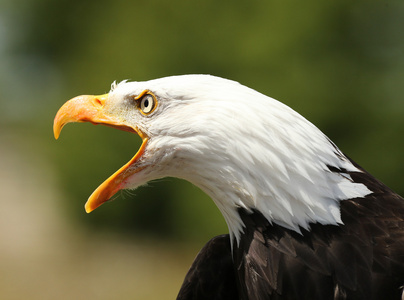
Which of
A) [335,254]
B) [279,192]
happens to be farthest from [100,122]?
[335,254]

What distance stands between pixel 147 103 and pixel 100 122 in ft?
0.70

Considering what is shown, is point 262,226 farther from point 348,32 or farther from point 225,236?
point 348,32

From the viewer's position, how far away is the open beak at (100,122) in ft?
6.63

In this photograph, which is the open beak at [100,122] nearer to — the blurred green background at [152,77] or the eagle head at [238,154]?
the eagle head at [238,154]

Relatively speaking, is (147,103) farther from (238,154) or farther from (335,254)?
Result: (335,254)

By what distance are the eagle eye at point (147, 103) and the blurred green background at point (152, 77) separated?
13.5 feet

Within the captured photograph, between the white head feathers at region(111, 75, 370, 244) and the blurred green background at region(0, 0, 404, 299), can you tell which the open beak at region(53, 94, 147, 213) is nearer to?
the white head feathers at region(111, 75, 370, 244)

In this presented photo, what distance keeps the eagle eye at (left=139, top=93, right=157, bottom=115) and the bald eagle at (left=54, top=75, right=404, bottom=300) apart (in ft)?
0.06

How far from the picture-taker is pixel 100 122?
6.96 feet

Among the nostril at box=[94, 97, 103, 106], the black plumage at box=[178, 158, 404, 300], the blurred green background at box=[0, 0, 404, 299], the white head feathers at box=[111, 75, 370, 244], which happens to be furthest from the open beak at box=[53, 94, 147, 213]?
the blurred green background at box=[0, 0, 404, 299]

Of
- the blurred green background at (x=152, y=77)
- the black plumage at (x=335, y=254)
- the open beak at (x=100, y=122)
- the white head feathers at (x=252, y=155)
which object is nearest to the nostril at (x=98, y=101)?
the open beak at (x=100, y=122)

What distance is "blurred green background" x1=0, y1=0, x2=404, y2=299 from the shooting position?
599 cm

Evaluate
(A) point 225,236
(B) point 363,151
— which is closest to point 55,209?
(B) point 363,151

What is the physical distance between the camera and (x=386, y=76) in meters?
6.04
